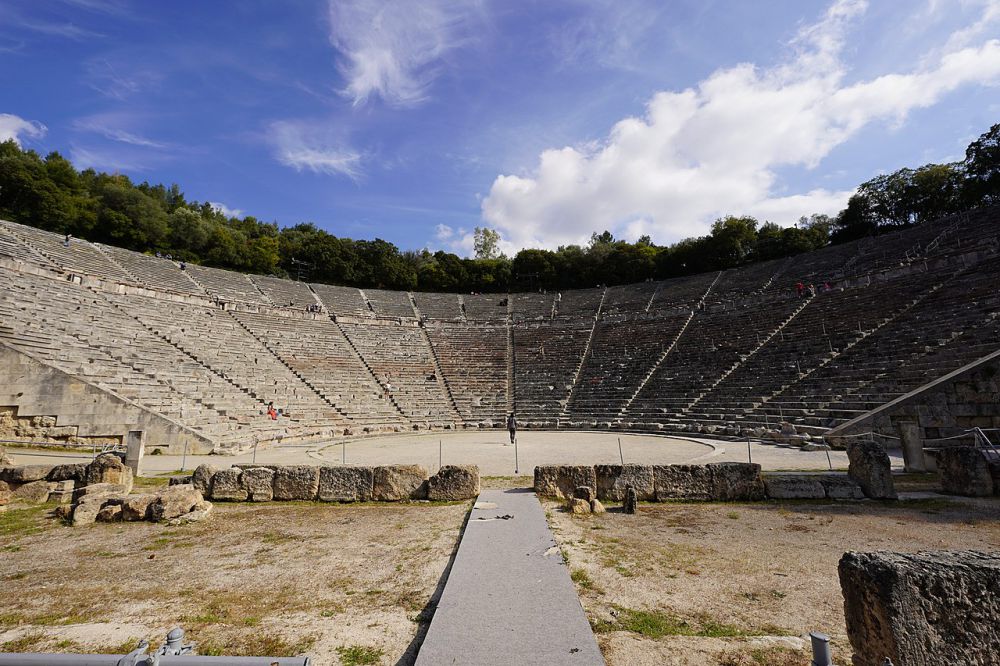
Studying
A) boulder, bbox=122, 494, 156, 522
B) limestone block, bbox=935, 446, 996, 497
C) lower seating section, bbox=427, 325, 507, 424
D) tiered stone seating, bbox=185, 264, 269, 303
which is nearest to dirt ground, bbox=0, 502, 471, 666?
boulder, bbox=122, 494, 156, 522

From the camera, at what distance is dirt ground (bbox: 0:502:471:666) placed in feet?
10.3

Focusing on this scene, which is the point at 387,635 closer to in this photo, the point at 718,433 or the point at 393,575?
the point at 393,575

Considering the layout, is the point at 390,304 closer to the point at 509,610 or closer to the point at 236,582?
the point at 236,582

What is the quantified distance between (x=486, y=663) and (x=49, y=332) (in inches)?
826

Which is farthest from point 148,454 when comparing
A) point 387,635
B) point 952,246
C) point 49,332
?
point 952,246

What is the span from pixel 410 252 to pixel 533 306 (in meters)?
27.7

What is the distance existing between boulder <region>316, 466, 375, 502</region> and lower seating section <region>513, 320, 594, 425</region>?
14.2 m

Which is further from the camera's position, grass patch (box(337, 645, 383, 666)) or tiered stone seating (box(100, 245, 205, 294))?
tiered stone seating (box(100, 245, 205, 294))

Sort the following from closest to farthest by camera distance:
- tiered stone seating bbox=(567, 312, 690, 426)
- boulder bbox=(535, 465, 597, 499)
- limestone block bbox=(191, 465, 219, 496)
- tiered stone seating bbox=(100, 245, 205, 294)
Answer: boulder bbox=(535, 465, 597, 499)
limestone block bbox=(191, 465, 219, 496)
tiered stone seating bbox=(567, 312, 690, 426)
tiered stone seating bbox=(100, 245, 205, 294)

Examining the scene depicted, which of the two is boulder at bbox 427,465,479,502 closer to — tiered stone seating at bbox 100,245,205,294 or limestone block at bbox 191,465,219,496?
limestone block at bbox 191,465,219,496

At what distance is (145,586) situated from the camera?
13.6ft

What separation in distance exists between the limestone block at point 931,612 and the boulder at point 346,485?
6.92m

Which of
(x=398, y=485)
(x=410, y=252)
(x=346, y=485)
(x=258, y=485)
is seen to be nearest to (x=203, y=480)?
(x=258, y=485)

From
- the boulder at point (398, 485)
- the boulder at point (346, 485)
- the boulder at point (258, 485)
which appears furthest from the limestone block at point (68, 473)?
the boulder at point (398, 485)
